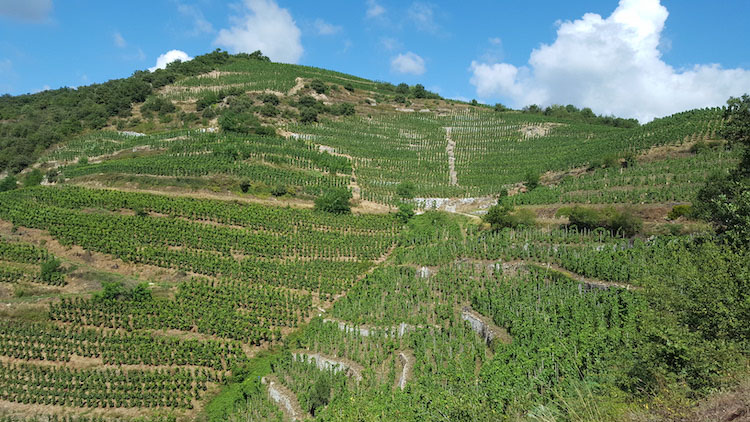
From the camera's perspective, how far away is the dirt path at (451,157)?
5331cm

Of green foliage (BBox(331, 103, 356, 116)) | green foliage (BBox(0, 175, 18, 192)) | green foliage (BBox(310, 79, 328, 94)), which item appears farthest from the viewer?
green foliage (BBox(310, 79, 328, 94))

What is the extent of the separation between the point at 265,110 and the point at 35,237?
3910 cm

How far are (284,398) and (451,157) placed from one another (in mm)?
47058

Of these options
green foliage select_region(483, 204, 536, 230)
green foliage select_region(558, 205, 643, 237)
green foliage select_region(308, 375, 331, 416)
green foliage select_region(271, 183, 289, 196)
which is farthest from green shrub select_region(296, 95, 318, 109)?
green foliage select_region(308, 375, 331, 416)

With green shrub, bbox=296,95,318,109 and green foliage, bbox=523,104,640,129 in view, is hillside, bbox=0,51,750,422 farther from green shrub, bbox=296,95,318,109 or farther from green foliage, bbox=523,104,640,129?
green foliage, bbox=523,104,640,129

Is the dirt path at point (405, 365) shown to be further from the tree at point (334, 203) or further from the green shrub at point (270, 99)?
the green shrub at point (270, 99)

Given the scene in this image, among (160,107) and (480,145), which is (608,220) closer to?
(480,145)

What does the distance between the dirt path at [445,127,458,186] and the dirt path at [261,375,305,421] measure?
36.4 m

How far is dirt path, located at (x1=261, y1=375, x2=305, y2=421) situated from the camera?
18.4 m

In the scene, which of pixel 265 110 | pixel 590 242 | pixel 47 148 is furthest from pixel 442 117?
pixel 47 148

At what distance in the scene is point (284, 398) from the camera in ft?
63.8

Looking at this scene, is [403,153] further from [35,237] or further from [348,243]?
[35,237]

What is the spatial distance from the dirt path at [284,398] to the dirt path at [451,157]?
3635cm

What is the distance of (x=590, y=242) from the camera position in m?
28.8
